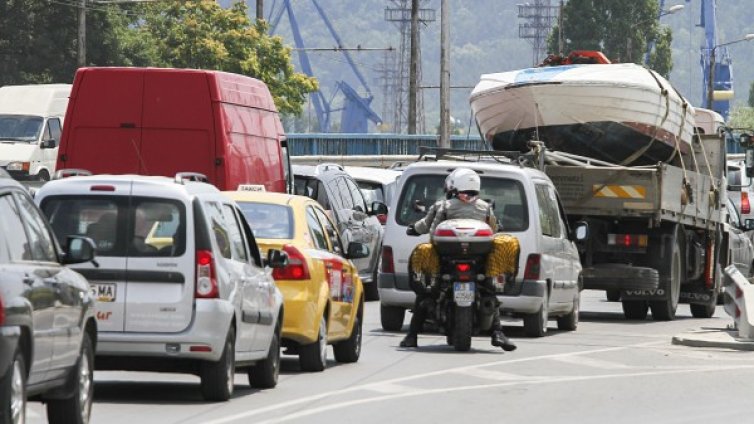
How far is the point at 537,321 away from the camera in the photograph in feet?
76.1

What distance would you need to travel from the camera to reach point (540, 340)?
75.6ft

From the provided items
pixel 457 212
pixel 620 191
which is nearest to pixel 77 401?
pixel 457 212

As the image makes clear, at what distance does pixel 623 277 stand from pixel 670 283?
30.8 inches

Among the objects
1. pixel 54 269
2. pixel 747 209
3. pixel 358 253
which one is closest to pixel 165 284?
pixel 54 269

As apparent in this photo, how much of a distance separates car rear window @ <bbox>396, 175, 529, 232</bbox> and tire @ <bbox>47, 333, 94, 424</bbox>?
34.7 feet

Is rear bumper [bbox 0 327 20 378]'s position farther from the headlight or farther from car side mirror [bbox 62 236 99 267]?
the headlight

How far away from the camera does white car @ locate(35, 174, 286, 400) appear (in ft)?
47.1

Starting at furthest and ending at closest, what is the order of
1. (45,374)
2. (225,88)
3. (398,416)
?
(225,88)
(398,416)
(45,374)

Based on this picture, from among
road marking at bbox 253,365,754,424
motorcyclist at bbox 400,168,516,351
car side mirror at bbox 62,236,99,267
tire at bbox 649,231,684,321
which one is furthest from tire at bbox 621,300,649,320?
car side mirror at bbox 62,236,99,267

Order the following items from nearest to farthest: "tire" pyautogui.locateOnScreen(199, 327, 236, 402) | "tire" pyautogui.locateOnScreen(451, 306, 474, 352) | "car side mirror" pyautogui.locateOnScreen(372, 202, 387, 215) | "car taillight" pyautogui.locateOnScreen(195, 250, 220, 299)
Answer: "car taillight" pyautogui.locateOnScreen(195, 250, 220, 299) < "tire" pyautogui.locateOnScreen(199, 327, 236, 402) < "tire" pyautogui.locateOnScreen(451, 306, 474, 352) < "car side mirror" pyautogui.locateOnScreen(372, 202, 387, 215)

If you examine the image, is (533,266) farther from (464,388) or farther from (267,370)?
(267,370)

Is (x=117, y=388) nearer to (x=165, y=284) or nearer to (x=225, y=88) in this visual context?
(x=165, y=284)

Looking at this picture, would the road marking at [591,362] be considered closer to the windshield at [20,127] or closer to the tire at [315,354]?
the tire at [315,354]

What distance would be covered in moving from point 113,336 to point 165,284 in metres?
0.49
